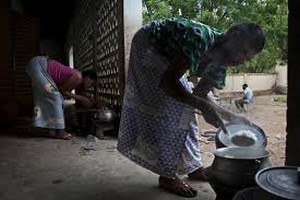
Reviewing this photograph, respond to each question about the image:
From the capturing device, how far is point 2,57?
5.87 m

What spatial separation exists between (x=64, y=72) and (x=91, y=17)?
242cm

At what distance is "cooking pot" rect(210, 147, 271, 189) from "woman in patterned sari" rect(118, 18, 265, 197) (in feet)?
0.86

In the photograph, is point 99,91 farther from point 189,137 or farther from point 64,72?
point 189,137

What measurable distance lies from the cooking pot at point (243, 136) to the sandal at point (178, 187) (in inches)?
14.9

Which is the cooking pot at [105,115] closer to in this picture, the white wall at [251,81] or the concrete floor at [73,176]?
the concrete floor at [73,176]

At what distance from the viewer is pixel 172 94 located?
230 centimetres

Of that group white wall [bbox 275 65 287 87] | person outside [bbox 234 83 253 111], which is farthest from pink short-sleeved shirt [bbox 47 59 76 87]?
white wall [bbox 275 65 287 87]

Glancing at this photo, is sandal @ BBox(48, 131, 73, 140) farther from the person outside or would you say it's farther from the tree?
the person outside

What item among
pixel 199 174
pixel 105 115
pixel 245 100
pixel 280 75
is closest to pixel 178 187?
pixel 199 174

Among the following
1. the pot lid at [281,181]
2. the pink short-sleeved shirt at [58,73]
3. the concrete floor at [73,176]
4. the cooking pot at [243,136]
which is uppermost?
the pink short-sleeved shirt at [58,73]

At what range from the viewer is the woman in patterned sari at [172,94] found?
225cm

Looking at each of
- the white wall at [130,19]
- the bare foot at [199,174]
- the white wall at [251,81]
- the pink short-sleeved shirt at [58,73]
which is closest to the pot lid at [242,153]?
the bare foot at [199,174]

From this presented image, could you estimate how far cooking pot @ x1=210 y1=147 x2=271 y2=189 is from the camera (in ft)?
6.31

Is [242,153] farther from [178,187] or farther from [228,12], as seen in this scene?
[228,12]
